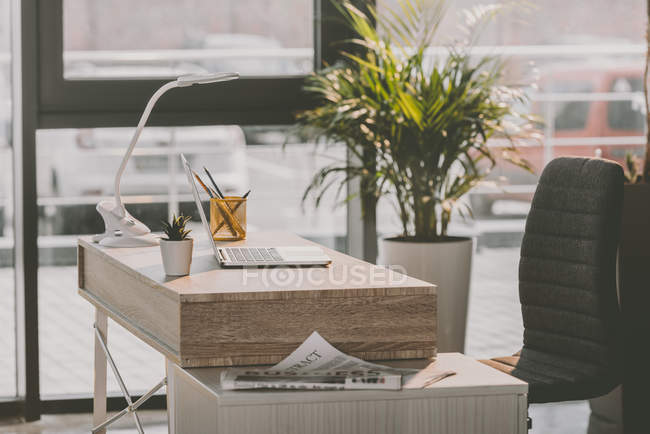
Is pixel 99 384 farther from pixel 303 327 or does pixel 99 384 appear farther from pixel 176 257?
pixel 303 327

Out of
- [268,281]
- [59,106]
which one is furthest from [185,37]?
[268,281]

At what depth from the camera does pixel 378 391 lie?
1910mm

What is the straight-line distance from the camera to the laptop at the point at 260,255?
2.40 metres

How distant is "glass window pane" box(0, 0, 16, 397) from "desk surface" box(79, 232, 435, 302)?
1.54m

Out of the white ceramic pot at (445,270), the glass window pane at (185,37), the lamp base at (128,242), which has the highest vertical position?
the glass window pane at (185,37)

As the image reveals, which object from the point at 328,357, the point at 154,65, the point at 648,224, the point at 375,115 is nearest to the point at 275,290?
the point at 328,357

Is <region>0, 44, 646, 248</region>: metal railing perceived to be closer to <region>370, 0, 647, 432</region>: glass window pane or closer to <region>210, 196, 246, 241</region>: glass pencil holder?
<region>370, 0, 647, 432</region>: glass window pane

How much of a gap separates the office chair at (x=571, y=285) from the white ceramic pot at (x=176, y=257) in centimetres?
102

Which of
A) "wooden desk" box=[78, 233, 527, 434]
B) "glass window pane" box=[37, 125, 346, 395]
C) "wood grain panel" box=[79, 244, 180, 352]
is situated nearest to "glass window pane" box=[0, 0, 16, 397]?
"glass window pane" box=[37, 125, 346, 395]

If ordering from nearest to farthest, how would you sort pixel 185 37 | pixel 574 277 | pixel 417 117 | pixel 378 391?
1. pixel 378 391
2. pixel 574 277
3. pixel 417 117
4. pixel 185 37

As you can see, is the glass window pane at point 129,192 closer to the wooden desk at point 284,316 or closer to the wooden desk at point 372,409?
the wooden desk at point 284,316

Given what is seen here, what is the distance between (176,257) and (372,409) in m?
0.64

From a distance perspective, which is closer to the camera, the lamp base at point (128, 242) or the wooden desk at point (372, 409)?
the wooden desk at point (372, 409)

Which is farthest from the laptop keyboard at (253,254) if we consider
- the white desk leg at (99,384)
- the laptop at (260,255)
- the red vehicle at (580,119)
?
the red vehicle at (580,119)
